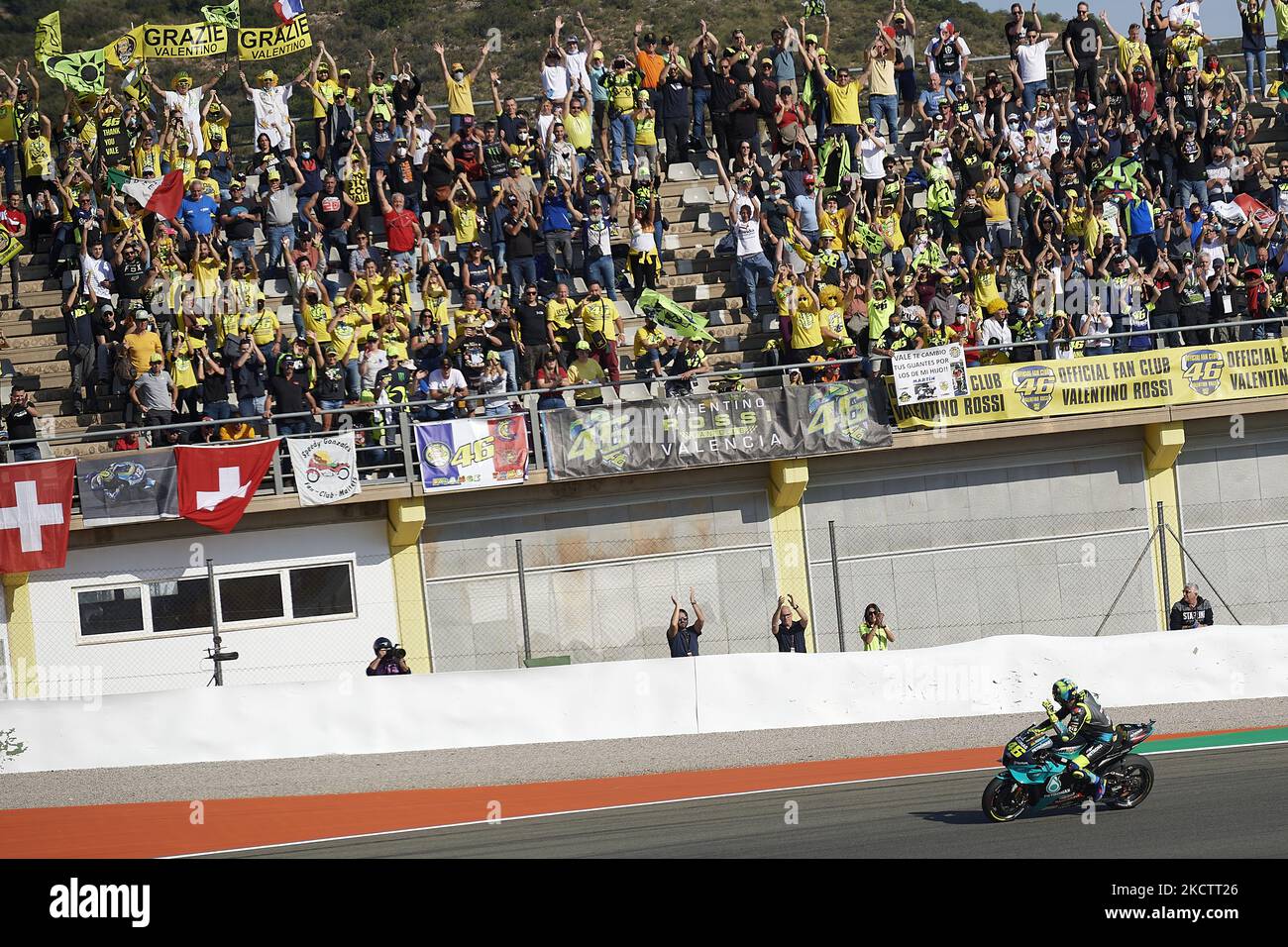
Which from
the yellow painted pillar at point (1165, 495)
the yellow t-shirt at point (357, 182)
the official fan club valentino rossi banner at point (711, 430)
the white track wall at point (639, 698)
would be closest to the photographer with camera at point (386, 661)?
the white track wall at point (639, 698)

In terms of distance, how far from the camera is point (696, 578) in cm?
2023

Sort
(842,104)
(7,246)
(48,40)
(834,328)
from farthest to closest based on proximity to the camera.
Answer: (842,104) → (48,40) → (7,246) → (834,328)

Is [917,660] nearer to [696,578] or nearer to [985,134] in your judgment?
[696,578]

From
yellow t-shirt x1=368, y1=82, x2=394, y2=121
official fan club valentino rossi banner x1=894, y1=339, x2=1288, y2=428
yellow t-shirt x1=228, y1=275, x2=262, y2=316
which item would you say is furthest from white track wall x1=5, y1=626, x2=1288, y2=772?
yellow t-shirt x1=368, y1=82, x2=394, y2=121

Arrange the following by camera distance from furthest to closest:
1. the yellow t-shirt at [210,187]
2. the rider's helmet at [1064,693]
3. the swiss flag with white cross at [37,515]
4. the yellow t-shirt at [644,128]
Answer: the yellow t-shirt at [644,128] < the yellow t-shirt at [210,187] < the swiss flag with white cross at [37,515] < the rider's helmet at [1064,693]

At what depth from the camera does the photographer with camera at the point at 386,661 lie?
17.4m

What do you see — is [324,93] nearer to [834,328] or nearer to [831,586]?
[834,328]

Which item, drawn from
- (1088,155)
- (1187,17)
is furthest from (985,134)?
(1187,17)

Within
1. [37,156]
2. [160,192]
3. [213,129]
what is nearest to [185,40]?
[213,129]

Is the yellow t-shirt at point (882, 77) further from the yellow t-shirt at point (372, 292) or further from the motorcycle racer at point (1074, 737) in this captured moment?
the motorcycle racer at point (1074, 737)

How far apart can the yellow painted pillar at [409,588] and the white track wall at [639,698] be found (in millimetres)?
3471

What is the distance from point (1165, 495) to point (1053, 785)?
10.4 metres

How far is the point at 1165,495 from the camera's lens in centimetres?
2120
